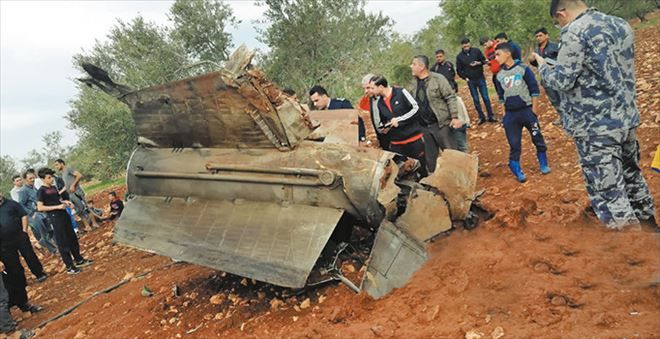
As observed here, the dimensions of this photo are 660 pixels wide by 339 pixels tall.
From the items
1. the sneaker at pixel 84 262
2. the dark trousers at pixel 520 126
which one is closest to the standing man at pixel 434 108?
the dark trousers at pixel 520 126

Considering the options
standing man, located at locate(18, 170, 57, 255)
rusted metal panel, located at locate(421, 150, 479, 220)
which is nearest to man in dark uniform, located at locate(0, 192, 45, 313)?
standing man, located at locate(18, 170, 57, 255)

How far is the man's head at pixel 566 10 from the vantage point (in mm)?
3357

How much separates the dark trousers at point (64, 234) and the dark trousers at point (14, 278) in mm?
1079

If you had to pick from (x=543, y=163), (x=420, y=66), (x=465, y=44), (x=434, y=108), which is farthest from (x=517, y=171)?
(x=465, y=44)

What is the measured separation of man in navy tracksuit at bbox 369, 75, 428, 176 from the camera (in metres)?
5.29

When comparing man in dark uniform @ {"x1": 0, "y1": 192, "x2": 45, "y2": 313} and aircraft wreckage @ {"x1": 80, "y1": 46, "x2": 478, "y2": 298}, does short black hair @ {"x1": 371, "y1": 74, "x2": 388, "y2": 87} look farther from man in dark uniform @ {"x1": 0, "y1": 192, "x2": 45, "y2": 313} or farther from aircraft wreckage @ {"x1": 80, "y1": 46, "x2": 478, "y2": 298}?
man in dark uniform @ {"x1": 0, "y1": 192, "x2": 45, "y2": 313}

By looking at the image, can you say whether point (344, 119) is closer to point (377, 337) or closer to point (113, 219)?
point (377, 337)

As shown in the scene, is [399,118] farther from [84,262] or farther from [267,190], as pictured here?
[84,262]

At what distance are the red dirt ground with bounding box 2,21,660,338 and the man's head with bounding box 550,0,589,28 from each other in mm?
1725

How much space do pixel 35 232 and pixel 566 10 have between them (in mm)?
10702

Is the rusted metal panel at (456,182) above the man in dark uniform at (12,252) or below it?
below

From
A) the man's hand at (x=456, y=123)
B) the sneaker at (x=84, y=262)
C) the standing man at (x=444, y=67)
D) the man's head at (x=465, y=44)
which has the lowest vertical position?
the sneaker at (x=84, y=262)

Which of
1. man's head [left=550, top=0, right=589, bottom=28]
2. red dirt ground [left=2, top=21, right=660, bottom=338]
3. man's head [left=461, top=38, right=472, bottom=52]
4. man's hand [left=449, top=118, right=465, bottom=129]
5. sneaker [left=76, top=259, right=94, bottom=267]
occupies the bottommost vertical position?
red dirt ground [left=2, top=21, right=660, bottom=338]

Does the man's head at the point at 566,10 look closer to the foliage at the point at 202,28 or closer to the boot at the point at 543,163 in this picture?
the boot at the point at 543,163
